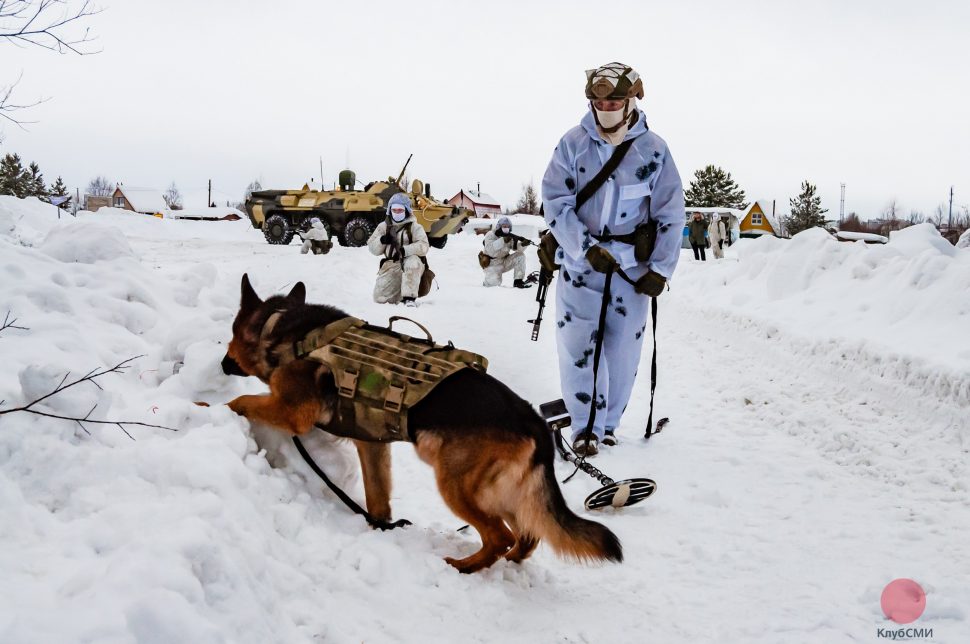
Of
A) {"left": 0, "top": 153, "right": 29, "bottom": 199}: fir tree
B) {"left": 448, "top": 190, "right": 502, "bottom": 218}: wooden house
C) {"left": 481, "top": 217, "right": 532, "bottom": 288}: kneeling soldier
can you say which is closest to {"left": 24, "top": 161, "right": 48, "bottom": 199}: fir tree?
{"left": 0, "top": 153, "right": 29, "bottom": 199}: fir tree

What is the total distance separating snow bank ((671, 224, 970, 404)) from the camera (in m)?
5.57

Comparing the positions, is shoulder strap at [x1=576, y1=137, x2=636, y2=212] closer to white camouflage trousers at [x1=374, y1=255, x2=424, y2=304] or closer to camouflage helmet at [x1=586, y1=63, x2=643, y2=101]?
camouflage helmet at [x1=586, y1=63, x2=643, y2=101]

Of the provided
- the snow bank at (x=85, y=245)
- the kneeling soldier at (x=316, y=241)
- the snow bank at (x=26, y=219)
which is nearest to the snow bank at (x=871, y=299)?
the snow bank at (x=85, y=245)

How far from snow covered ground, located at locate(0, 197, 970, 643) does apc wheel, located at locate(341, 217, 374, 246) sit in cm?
1824

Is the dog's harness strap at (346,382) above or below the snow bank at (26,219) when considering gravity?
below

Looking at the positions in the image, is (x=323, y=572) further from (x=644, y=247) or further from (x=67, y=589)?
(x=644, y=247)

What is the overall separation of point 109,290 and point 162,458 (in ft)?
9.82

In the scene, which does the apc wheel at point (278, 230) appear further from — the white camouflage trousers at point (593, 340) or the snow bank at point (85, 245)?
the white camouflage trousers at point (593, 340)

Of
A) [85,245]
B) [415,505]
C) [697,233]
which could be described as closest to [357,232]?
[697,233]

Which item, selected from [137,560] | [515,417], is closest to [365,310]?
[515,417]

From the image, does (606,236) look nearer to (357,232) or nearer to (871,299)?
(871,299)

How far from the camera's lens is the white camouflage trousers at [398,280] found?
10.7m

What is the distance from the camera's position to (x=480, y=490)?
263 centimetres

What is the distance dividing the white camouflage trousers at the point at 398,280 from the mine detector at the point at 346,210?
1328 cm
